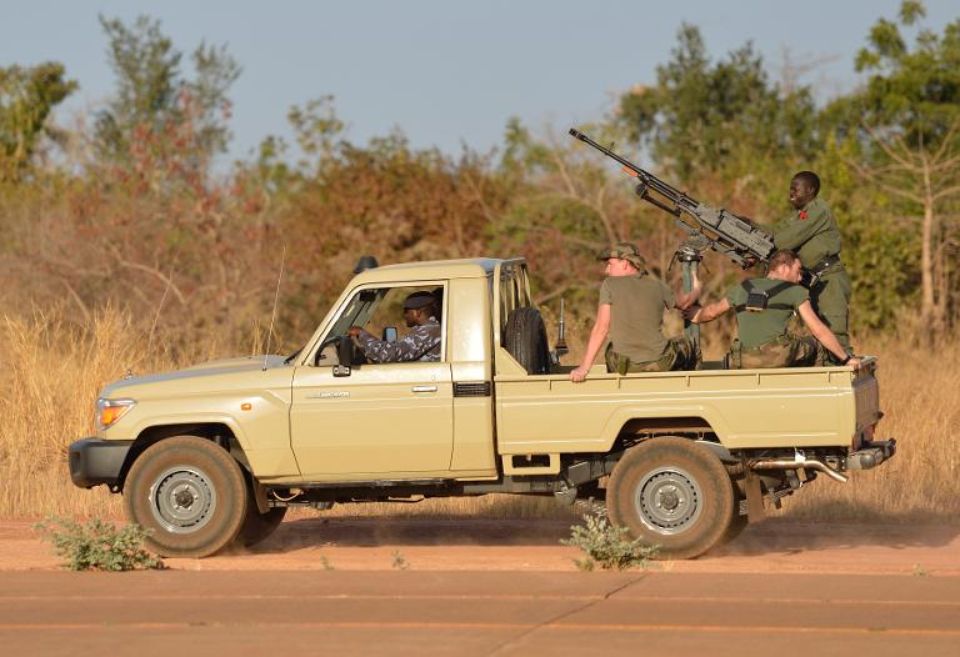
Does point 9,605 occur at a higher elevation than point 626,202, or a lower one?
lower

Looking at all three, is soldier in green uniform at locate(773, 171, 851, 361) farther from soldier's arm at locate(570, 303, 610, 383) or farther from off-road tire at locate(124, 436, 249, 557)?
off-road tire at locate(124, 436, 249, 557)

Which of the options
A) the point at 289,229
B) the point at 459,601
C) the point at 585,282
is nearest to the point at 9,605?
the point at 459,601

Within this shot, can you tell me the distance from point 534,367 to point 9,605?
11.6 feet

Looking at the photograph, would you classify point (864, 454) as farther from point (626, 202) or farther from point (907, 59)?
point (907, 59)

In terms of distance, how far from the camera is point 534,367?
1137 cm

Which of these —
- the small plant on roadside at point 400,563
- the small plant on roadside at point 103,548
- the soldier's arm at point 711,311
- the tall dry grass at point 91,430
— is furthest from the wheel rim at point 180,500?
the soldier's arm at point 711,311

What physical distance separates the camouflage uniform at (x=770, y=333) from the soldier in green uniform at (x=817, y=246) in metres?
1.02

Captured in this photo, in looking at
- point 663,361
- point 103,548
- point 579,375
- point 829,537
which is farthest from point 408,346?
point 829,537

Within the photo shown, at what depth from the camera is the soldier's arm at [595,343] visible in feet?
36.0

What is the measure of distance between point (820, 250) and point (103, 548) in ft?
17.3

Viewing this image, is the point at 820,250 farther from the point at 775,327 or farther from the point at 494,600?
the point at 494,600

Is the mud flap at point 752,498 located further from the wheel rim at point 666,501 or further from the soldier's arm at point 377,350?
the soldier's arm at point 377,350

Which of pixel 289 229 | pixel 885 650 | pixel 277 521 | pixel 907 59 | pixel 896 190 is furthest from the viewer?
pixel 907 59

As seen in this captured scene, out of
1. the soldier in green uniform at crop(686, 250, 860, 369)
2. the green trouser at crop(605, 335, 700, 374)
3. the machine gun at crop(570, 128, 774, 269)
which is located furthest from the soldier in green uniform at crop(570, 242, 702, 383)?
the machine gun at crop(570, 128, 774, 269)
